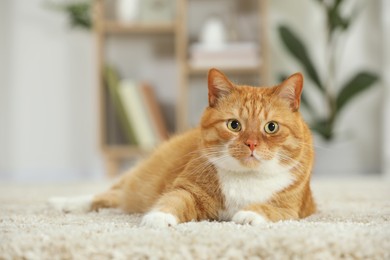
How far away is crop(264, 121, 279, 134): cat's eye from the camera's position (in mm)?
1142

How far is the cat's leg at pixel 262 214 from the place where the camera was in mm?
1078

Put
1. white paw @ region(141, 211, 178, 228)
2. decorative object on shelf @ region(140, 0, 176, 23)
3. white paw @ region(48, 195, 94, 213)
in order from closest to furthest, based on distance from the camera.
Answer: white paw @ region(141, 211, 178, 228) < white paw @ region(48, 195, 94, 213) < decorative object on shelf @ region(140, 0, 176, 23)

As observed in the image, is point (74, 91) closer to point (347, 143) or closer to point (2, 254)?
point (347, 143)

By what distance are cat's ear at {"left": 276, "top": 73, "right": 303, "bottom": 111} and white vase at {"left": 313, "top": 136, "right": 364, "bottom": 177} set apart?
8.80 feet

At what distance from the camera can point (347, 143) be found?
150 inches

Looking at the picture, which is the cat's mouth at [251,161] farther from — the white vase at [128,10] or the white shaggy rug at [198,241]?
the white vase at [128,10]

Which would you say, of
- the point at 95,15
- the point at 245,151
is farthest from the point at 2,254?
the point at 95,15

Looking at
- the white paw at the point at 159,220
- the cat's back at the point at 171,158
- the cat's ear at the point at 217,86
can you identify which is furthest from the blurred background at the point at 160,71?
the white paw at the point at 159,220

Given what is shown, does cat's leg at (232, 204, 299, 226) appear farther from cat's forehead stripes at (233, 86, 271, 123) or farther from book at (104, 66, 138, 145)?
book at (104, 66, 138, 145)

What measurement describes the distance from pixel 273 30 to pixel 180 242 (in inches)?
125

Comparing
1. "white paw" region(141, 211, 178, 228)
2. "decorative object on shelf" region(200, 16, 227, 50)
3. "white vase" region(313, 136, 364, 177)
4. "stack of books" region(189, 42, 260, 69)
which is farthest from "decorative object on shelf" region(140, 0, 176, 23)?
"white paw" region(141, 211, 178, 228)

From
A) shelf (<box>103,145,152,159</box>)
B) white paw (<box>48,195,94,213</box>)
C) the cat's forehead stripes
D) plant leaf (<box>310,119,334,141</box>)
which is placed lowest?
shelf (<box>103,145,152,159</box>)

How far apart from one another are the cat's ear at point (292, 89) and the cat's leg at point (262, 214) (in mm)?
216

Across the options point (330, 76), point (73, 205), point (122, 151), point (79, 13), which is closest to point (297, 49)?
point (330, 76)
